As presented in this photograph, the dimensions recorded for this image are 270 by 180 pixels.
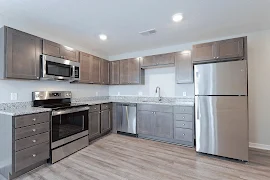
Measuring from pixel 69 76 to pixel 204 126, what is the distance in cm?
301

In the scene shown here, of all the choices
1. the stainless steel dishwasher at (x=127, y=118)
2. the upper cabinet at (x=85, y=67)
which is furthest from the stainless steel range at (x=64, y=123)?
the stainless steel dishwasher at (x=127, y=118)

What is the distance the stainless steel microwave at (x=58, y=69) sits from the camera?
2680mm

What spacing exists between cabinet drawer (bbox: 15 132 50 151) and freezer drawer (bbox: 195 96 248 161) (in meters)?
2.78

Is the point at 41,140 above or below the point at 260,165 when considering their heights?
above

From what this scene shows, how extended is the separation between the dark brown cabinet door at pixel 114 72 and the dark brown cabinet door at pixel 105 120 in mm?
998

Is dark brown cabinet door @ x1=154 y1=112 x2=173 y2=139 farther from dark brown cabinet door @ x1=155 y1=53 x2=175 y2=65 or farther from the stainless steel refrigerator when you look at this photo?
dark brown cabinet door @ x1=155 y1=53 x2=175 y2=65

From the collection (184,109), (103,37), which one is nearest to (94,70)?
(103,37)

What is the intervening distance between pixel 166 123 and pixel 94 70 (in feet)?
7.91

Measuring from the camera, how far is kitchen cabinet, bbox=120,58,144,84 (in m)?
4.22

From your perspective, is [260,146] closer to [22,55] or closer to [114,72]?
[114,72]

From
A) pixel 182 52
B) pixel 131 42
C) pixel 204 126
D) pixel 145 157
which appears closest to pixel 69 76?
pixel 131 42

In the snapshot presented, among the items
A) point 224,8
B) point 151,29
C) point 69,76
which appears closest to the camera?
point 224,8

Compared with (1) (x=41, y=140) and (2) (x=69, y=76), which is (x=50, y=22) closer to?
(2) (x=69, y=76)

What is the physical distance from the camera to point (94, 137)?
3.62 m
